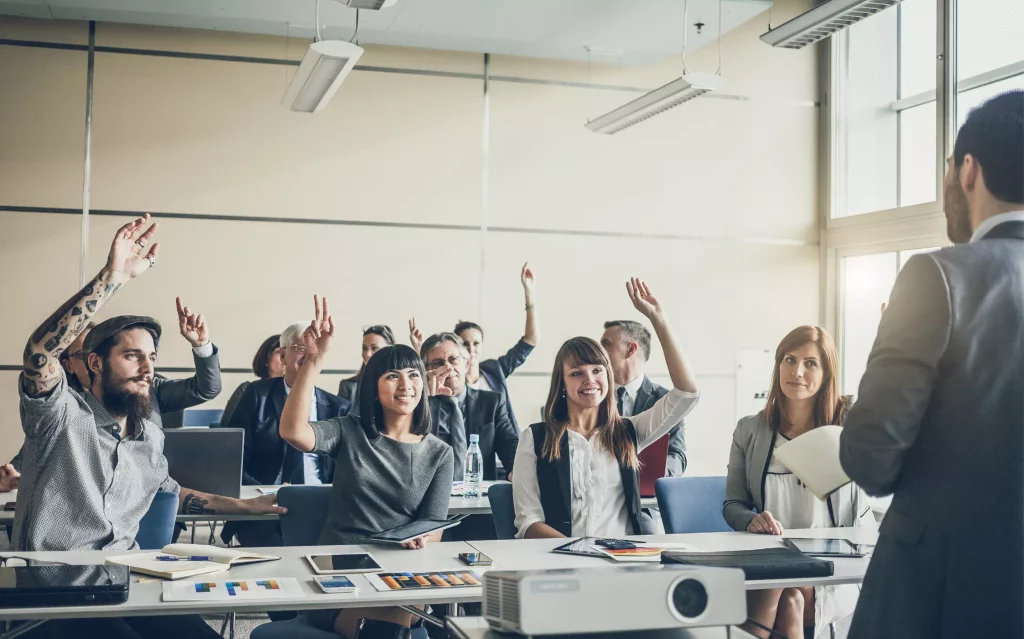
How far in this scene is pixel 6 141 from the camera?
20.8 feet

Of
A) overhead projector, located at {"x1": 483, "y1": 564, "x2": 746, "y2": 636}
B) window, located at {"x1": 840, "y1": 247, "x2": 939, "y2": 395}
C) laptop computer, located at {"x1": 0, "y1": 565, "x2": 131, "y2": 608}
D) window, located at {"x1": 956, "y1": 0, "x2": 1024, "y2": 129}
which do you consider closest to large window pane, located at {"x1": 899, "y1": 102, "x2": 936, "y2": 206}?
window, located at {"x1": 956, "y1": 0, "x2": 1024, "y2": 129}

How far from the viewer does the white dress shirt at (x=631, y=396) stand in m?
4.85

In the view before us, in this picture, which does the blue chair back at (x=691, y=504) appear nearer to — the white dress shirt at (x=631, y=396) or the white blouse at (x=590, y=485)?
the white blouse at (x=590, y=485)

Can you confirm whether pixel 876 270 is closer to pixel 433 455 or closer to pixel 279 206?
pixel 279 206

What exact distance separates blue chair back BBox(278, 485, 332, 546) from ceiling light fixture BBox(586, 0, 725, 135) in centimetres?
352

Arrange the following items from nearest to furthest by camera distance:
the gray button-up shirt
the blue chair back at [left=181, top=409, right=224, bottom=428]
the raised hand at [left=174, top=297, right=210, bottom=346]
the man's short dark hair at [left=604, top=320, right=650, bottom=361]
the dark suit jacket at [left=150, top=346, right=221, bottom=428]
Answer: the gray button-up shirt, the raised hand at [left=174, top=297, right=210, bottom=346], the dark suit jacket at [left=150, top=346, right=221, bottom=428], the man's short dark hair at [left=604, top=320, right=650, bottom=361], the blue chair back at [left=181, top=409, right=224, bottom=428]

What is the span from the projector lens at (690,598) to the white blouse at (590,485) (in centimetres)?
188

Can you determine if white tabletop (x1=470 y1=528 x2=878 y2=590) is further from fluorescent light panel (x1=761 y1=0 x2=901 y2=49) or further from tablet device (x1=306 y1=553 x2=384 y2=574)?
fluorescent light panel (x1=761 y1=0 x2=901 y2=49)

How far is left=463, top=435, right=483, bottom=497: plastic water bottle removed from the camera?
4.46 metres

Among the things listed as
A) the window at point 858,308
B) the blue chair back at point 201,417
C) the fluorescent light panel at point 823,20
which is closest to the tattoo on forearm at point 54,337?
the blue chair back at point 201,417

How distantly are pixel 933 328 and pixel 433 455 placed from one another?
2.14 metres

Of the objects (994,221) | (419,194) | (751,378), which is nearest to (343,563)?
(994,221)

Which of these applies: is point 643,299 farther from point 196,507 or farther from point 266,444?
point 266,444

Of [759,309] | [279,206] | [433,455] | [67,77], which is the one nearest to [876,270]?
[759,309]
